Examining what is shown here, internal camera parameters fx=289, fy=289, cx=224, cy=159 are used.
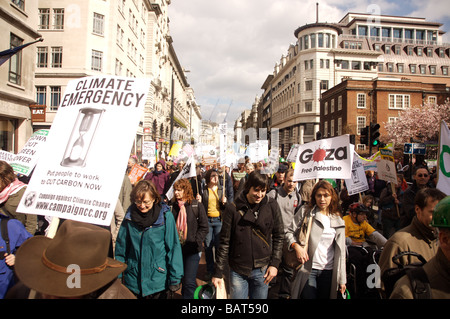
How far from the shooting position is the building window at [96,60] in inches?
1050

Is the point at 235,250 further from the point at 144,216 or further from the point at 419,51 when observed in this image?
the point at 419,51

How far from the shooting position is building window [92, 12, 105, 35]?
Answer: 1039 inches

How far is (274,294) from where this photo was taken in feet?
15.1

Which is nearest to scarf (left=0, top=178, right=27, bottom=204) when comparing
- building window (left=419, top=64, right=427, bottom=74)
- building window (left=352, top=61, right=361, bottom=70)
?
building window (left=352, top=61, right=361, bottom=70)

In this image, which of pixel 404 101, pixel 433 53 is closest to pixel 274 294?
pixel 404 101

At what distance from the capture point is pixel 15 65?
15766mm

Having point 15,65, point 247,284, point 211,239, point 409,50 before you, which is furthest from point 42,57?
point 409,50

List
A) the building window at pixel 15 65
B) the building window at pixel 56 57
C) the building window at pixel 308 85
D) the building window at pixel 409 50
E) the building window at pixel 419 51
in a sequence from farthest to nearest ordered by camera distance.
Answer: the building window at pixel 308 85
the building window at pixel 409 50
the building window at pixel 419 51
the building window at pixel 56 57
the building window at pixel 15 65

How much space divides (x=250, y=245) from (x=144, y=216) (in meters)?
1.22

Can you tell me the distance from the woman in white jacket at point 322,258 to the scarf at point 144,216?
165 cm

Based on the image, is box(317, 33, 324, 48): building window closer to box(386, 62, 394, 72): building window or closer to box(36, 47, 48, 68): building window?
box(386, 62, 394, 72): building window

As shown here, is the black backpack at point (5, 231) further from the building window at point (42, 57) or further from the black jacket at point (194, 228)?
the building window at point (42, 57)

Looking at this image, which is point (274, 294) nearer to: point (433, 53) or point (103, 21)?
point (103, 21)

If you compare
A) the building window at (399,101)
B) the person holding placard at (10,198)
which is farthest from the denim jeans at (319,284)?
the building window at (399,101)
